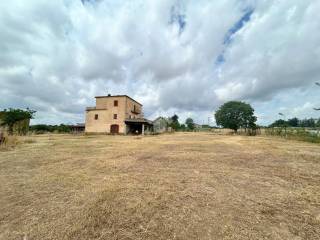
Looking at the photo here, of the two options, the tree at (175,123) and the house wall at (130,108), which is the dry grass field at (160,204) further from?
the tree at (175,123)

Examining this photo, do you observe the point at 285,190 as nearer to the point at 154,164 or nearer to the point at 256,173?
the point at 256,173

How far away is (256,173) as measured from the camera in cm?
536

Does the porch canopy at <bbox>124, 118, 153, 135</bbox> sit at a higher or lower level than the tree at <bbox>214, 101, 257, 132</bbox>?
lower

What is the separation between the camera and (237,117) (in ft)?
141

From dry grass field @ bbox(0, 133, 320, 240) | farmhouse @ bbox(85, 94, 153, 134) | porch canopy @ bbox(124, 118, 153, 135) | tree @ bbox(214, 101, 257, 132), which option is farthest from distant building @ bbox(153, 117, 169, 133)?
dry grass field @ bbox(0, 133, 320, 240)

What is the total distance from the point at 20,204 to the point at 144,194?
2.16 metres

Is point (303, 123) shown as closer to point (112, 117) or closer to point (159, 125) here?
point (159, 125)

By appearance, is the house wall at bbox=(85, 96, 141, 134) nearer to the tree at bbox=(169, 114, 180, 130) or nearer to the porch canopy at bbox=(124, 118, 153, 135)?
the porch canopy at bbox=(124, 118, 153, 135)

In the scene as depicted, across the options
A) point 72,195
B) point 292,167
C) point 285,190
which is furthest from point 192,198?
point 292,167

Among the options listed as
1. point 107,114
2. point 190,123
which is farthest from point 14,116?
point 190,123

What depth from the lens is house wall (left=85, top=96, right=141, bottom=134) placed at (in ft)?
105

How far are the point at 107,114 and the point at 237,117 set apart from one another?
1102 inches

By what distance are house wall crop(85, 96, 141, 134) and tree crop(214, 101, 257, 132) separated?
73.1 feet

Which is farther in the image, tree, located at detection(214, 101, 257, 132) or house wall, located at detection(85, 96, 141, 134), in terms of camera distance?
tree, located at detection(214, 101, 257, 132)
